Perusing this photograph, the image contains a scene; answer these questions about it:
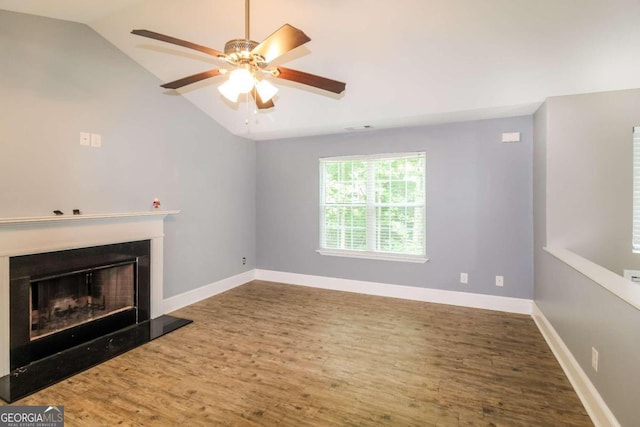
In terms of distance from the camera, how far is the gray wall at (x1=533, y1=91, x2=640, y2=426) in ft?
5.57

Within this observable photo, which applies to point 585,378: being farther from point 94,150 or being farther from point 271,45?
point 94,150

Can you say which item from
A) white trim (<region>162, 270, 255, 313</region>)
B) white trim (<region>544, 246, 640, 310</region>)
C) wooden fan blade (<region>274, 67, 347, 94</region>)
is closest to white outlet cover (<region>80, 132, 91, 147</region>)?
white trim (<region>162, 270, 255, 313</region>)

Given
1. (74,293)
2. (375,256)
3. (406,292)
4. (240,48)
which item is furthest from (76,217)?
(406,292)

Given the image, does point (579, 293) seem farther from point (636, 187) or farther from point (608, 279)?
point (636, 187)

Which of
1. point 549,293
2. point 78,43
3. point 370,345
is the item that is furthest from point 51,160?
point 549,293

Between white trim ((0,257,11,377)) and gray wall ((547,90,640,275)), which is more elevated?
gray wall ((547,90,640,275))

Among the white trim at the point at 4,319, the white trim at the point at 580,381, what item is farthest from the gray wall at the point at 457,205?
the white trim at the point at 4,319

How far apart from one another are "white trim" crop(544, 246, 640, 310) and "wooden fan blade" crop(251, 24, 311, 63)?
2193 mm

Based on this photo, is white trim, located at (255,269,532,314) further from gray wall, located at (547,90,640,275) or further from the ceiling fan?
the ceiling fan

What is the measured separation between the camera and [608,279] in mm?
2033

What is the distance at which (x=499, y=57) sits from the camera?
283 cm

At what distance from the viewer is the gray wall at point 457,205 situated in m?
3.87

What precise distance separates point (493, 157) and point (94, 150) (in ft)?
14.5

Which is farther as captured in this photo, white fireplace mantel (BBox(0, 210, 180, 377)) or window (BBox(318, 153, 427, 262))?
window (BBox(318, 153, 427, 262))
